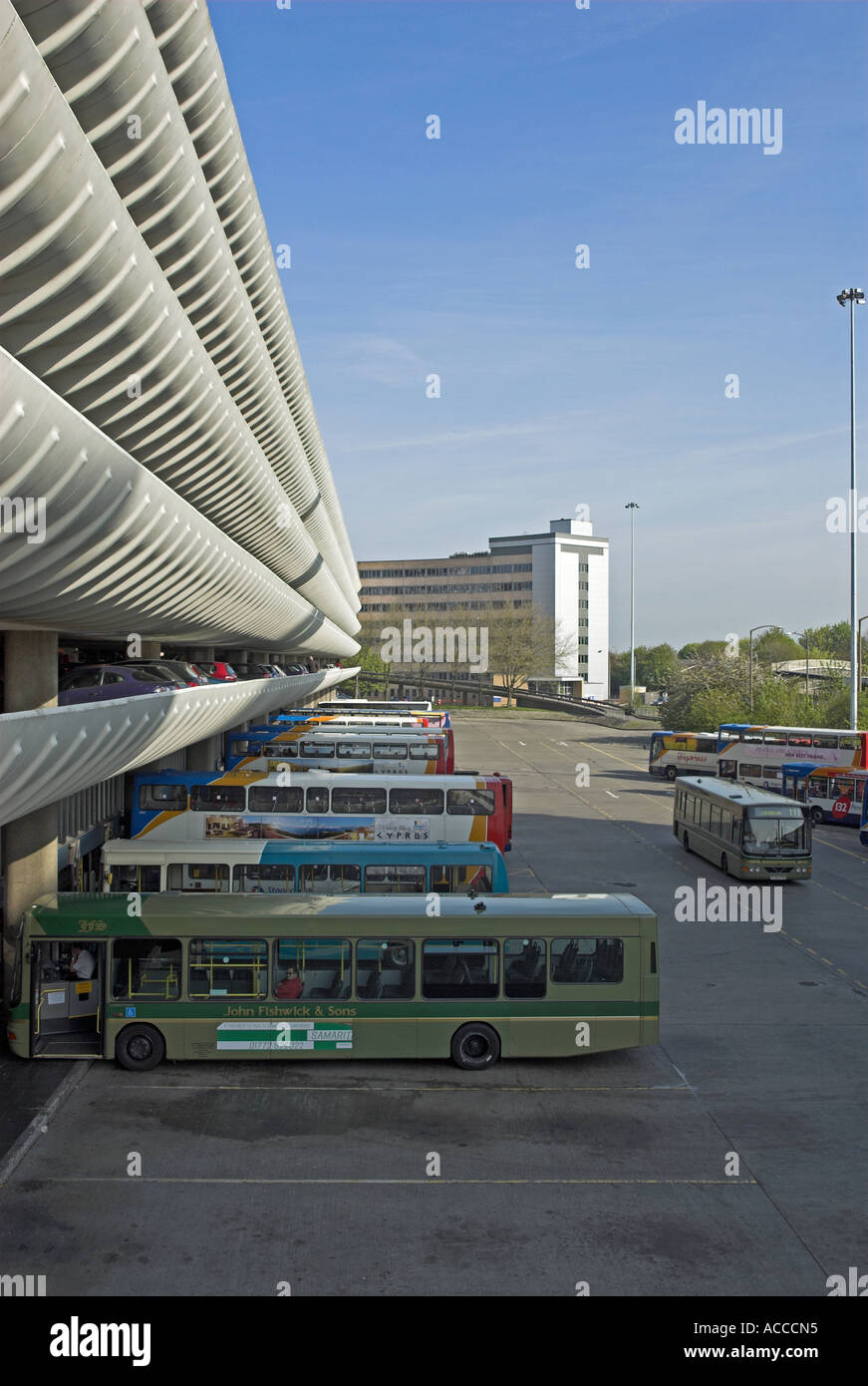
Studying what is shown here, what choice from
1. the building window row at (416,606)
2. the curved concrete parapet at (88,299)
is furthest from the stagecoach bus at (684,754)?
the building window row at (416,606)

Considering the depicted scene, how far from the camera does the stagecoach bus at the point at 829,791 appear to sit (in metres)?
43.4

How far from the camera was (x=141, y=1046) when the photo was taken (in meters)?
15.7

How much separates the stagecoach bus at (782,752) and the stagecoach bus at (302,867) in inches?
1122

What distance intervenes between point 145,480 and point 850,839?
33.0 meters

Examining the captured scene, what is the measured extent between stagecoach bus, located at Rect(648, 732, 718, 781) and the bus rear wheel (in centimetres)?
4293

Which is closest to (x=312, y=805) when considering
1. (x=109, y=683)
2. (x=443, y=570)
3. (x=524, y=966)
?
(x=109, y=683)

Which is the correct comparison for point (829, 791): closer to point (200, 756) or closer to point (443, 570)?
point (200, 756)

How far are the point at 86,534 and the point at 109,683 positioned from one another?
12.2 m

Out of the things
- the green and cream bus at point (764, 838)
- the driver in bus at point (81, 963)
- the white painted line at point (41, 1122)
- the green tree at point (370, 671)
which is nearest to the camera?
the white painted line at point (41, 1122)

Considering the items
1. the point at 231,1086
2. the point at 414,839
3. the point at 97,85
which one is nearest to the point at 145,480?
the point at 97,85

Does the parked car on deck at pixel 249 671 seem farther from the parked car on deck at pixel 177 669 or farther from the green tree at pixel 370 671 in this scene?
the green tree at pixel 370 671

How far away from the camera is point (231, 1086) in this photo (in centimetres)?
1521

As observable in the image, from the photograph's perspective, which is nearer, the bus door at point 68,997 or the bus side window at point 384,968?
the bus door at point 68,997
